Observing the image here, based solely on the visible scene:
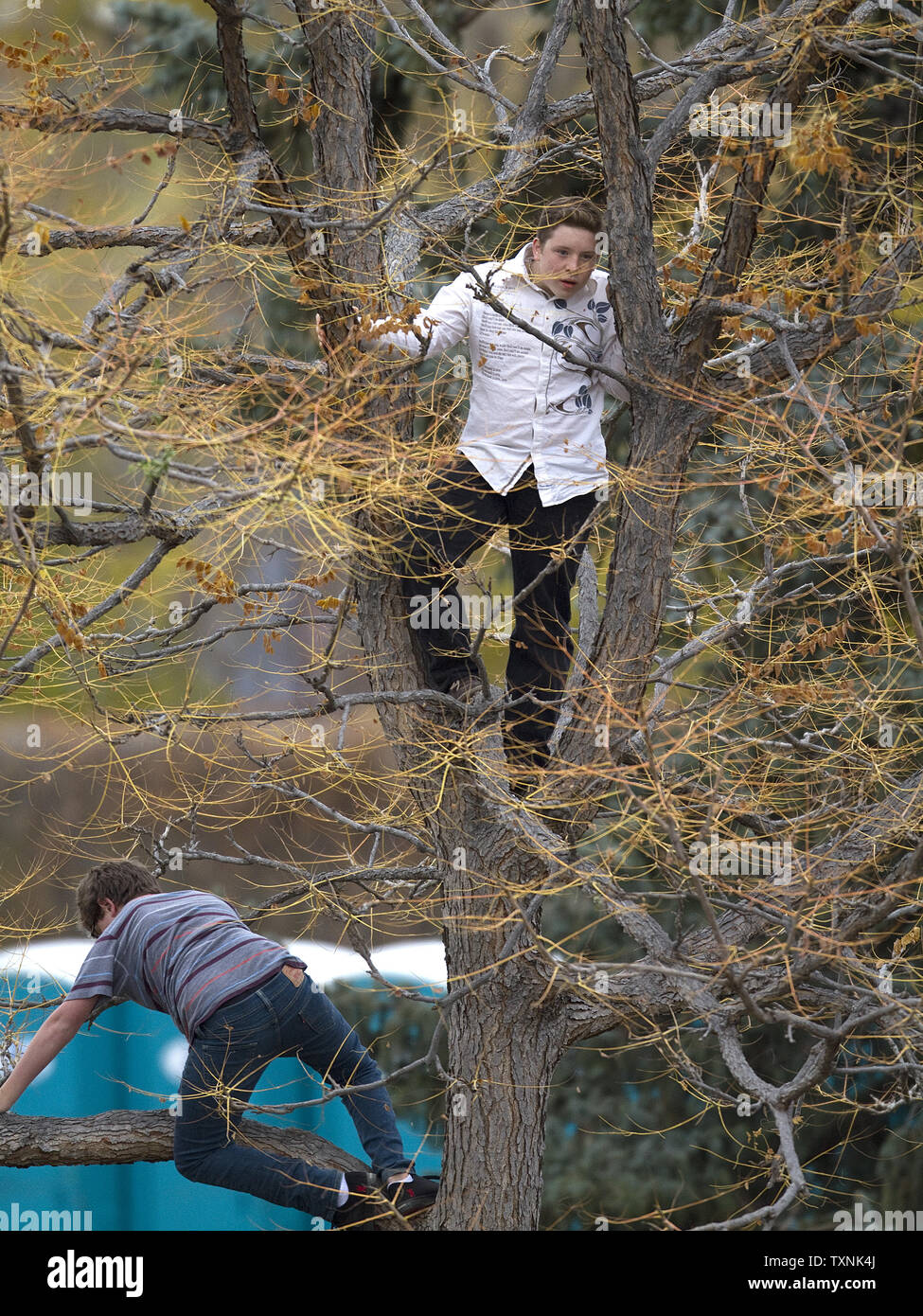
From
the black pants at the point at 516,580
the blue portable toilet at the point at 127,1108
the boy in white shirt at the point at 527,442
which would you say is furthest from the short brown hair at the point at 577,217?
the blue portable toilet at the point at 127,1108

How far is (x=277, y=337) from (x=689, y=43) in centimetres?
181

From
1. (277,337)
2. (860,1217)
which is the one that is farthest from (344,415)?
(277,337)

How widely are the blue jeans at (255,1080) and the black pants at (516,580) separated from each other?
2.37 ft

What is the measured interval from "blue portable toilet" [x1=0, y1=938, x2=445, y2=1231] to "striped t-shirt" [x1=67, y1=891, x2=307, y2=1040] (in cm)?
210

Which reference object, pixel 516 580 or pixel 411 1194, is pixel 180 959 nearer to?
pixel 411 1194

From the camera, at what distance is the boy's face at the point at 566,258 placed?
2664 millimetres

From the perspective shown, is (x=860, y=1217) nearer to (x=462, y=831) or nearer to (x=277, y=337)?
(x=462, y=831)

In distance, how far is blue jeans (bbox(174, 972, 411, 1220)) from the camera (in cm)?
271

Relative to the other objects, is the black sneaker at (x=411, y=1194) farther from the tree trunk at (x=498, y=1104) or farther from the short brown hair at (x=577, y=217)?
the short brown hair at (x=577, y=217)

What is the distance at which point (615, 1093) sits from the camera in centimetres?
547

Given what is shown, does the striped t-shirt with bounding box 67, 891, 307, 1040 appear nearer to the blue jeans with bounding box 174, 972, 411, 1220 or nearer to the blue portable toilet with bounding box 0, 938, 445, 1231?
the blue jeans with bounding box 174, 972, 411, 1220

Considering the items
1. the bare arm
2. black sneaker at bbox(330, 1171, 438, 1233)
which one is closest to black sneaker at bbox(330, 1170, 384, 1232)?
black sneaker at bbox(330, 1171, 438, 1233)

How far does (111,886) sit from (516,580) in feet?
3.95

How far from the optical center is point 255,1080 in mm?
2900
